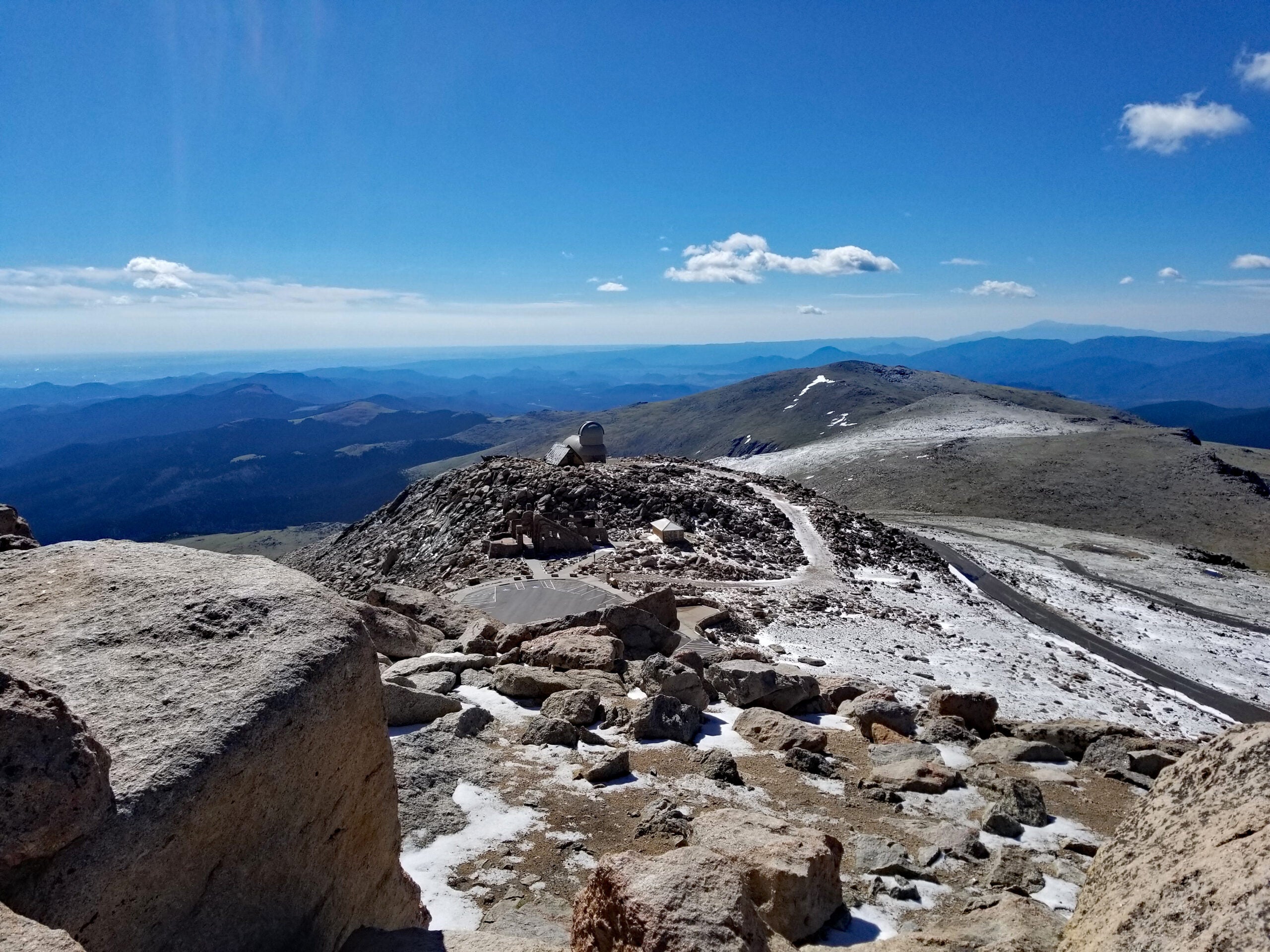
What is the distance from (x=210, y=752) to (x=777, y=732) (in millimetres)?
9567

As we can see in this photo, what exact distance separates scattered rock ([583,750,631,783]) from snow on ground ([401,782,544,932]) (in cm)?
113

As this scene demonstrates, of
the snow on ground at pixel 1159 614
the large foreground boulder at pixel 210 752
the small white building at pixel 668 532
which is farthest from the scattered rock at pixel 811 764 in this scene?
the snow on ground at pixel 1159 614

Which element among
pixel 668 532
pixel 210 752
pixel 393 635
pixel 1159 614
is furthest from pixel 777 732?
pixel 1159 614

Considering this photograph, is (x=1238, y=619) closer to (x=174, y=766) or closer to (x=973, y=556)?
(x=973, y=556)

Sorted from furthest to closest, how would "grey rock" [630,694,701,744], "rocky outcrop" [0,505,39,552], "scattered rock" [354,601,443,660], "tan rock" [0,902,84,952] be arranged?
1. "scattered rock" [354,601,443,660]
2. "grey rock" [630,694,701,744]
3. "rocky outcrop" [0,505,39,552]
4. "tan rock" [0,902,84,952]

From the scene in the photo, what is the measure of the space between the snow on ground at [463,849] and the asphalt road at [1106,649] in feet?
90.0

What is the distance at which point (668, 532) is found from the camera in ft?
112

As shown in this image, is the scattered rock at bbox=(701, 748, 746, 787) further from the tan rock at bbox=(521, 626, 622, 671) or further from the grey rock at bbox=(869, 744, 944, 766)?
the tan rock at bbox=(521, 626, 622, 671)

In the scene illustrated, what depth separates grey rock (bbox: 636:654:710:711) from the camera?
13375 millimetres

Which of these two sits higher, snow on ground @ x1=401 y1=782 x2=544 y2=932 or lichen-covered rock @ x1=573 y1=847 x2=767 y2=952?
lichen-covered rock @ x1=573 y1=847 x2=767 y2=952

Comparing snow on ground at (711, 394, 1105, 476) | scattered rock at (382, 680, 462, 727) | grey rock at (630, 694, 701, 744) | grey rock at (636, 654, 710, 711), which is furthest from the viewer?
snow on ground at (711, 394, 1105, 476)

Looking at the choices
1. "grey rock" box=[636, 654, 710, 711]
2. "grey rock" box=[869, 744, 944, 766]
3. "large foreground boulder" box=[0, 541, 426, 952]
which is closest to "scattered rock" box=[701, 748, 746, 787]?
"grey rock" box=[636, 654, 710, 711]

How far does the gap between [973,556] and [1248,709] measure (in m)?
22.4

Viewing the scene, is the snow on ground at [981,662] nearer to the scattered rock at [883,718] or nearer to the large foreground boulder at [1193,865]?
the scattered rock at [883,718]
